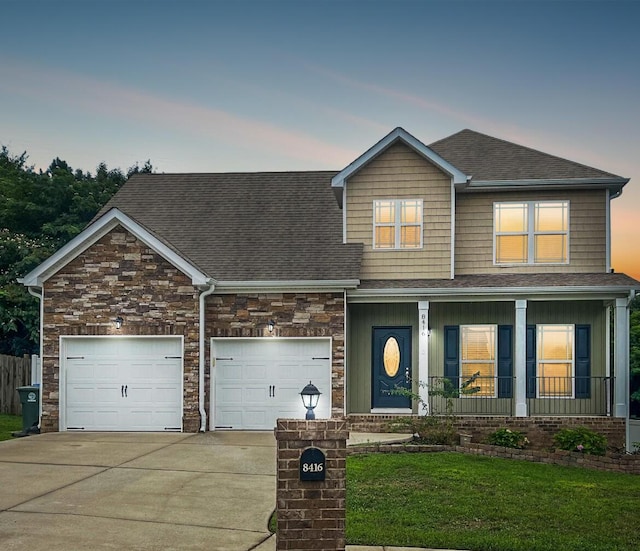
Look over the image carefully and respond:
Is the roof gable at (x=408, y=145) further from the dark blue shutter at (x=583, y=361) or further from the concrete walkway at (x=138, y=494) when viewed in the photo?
the concrete walkway at (x=138, y=494)

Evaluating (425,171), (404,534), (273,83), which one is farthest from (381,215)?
(404,534)

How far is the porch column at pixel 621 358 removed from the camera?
17016mm

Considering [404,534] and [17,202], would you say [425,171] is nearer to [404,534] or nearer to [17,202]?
[404,534]

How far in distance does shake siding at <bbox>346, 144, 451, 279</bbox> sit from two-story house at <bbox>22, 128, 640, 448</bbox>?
0.03m

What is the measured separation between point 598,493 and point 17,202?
26214 millimetres

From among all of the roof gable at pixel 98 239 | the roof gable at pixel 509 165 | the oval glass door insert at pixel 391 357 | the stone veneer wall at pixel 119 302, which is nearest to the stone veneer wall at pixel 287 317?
the stone veneer wall at pixel 119 302

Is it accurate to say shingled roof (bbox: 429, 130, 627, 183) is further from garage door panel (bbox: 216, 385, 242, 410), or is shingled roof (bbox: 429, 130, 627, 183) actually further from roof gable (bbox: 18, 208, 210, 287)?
garage door panel (bbox: 216, 385, 242, 410)

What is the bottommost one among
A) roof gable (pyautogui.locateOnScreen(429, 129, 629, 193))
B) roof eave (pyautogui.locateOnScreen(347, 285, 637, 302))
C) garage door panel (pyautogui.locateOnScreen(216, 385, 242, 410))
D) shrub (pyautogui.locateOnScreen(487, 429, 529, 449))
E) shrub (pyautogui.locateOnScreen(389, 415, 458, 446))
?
shrub (pyautogui.locateOnScreen(487, 429, 529, 449))

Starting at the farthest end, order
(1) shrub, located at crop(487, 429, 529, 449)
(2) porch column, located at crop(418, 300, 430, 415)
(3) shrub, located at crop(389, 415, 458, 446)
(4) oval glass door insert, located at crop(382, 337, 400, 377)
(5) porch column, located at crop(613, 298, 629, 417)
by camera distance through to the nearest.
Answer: (4) oval glass door insert, located at crop(382, 337, 400, 377), (2) porch column, located at crop(418, 300, 430, 415), (5) porch column, located at crop(613, 298, 629, 417), (1) shrub, located at crop(487, 429, 529, 449), (3) shrub, located at crop(389, 415, 458, 446)

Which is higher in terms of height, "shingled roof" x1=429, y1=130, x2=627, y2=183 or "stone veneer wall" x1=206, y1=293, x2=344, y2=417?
"shingled roof" x1=429, y1=130, x2=627, y2=183

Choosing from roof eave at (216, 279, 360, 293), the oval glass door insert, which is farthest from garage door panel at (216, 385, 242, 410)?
the oval glass door insert

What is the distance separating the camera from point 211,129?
26.0 m

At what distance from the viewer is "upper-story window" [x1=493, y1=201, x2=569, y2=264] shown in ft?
60.5

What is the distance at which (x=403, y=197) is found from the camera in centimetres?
1850
